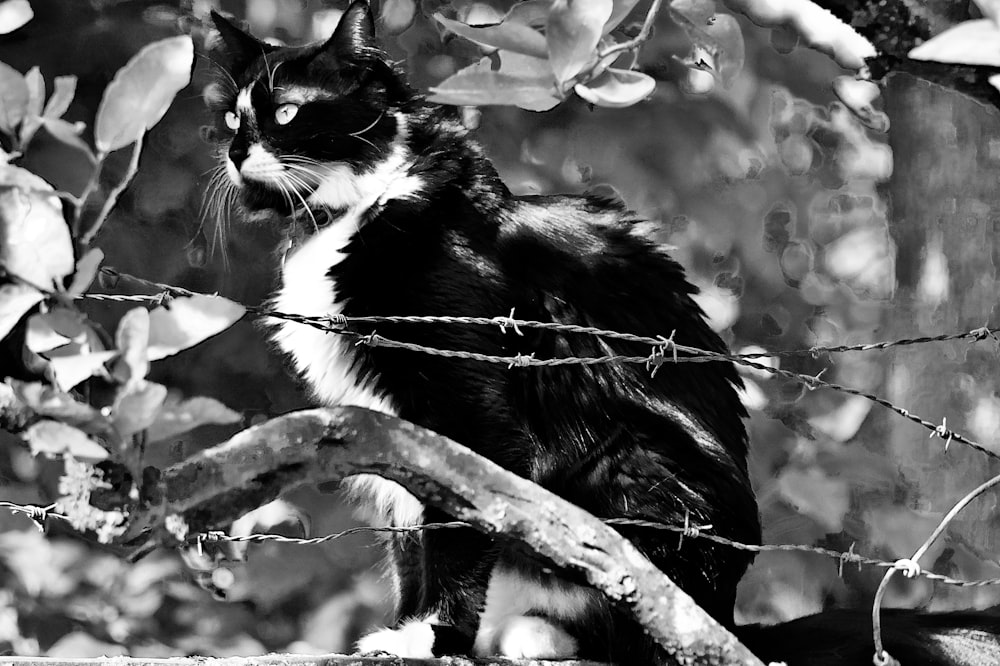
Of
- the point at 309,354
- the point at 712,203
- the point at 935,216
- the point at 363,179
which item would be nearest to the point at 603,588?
the point at 309,354

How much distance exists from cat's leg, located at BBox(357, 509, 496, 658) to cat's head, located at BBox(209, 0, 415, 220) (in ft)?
1.98

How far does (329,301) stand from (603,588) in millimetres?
690

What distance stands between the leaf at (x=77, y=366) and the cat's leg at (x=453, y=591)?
730 mm

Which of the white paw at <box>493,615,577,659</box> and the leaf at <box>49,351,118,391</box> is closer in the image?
the leaf at <box>49,351,118,391</box>

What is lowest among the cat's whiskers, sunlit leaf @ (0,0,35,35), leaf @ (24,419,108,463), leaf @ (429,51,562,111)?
the cat's whiskers

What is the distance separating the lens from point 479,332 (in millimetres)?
1445

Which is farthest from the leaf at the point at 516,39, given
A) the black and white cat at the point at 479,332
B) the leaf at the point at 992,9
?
the black and white cat at the point at 479,332

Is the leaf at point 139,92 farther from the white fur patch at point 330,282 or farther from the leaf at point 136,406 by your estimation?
the white fur patch at point 330,282

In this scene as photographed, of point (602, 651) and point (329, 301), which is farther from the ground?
point (329, 301)

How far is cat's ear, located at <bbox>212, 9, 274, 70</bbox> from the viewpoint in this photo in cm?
164

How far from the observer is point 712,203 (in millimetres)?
1816

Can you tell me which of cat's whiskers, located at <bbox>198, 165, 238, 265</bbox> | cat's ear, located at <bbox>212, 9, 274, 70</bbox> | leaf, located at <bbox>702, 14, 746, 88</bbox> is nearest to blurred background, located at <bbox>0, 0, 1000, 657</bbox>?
cat's whiskers, located at <bbox>198, 165, 238, 265</bbox>

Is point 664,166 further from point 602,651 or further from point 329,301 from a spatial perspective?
point 602,651

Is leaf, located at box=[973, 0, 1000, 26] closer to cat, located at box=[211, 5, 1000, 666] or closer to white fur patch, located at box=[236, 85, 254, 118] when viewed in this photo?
cat, located at box=[211, 5, 1000, 666]
